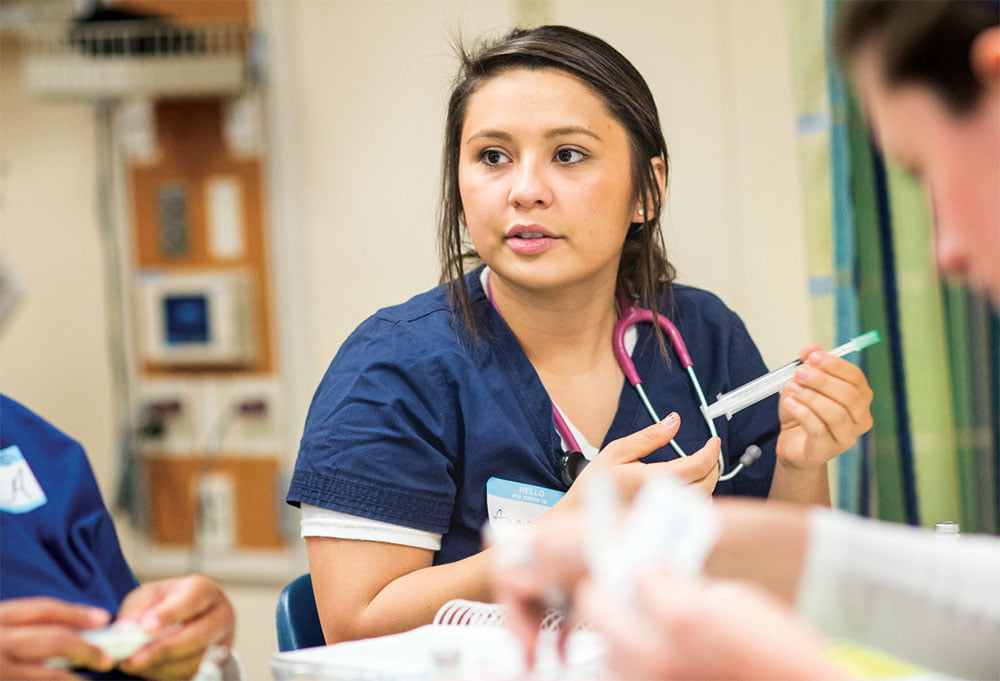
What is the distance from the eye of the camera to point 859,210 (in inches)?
76.9

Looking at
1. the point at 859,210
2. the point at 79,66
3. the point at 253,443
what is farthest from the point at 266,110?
the point at 859,210

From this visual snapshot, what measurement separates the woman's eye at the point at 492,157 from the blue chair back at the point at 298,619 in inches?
24.3

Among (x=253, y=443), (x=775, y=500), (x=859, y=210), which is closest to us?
(x=775, y=500)

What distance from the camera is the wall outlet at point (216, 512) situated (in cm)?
270

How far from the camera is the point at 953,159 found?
770 mm

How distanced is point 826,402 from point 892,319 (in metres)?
0.67

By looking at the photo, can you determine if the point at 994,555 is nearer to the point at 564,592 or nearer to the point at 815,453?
the point at 564,592

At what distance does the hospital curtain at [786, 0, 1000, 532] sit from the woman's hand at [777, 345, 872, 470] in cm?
49

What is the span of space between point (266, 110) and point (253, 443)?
874mm

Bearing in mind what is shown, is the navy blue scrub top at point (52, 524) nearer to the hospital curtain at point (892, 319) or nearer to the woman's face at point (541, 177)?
the woman's face at point (541, 177)

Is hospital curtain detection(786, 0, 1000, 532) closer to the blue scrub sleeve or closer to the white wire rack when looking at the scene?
the blue scrub sleeve

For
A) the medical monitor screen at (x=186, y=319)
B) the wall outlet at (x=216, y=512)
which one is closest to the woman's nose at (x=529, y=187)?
the medical monitor screen at (x=186, y=319)

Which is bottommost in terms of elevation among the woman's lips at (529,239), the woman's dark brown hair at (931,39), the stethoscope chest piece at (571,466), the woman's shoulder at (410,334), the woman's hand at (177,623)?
the woman's hand at (177,623)

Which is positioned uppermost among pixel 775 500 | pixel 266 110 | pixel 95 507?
pixel 266 110
